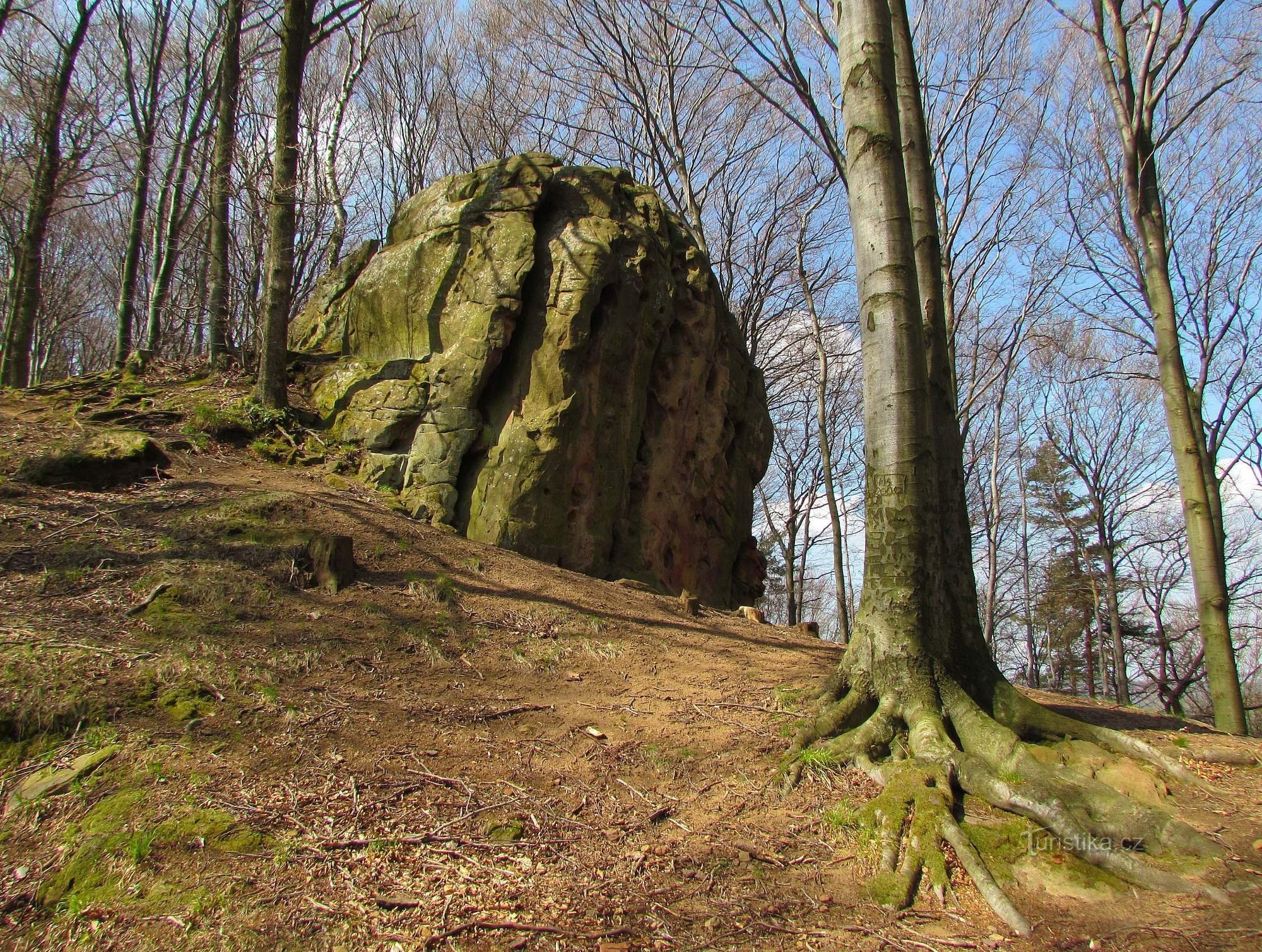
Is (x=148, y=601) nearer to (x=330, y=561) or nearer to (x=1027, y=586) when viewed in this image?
(x=330, y=561)

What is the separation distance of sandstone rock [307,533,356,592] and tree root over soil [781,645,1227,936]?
356cm

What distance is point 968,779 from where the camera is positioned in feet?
11.4

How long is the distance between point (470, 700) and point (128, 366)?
26.6 ft

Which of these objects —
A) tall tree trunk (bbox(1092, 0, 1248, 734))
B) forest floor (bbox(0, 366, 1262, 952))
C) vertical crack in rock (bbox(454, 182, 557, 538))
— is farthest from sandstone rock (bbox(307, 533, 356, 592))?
tall tree trunk (bbox(1092, 0, 1248, 734))

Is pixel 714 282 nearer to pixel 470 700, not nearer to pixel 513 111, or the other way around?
pixel 470 700

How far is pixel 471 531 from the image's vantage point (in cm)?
802

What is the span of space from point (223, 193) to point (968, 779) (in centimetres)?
1097

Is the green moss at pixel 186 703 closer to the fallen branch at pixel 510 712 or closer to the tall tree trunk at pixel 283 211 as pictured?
the fallen branch at pixel 510 712

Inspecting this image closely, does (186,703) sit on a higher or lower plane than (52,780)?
higher

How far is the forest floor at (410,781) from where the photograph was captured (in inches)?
98.9

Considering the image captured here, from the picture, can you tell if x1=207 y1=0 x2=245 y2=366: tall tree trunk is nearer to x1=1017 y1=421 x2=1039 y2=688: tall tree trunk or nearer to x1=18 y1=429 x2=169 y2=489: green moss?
x1=18 y1=429 x2=169 y2=489: green moss

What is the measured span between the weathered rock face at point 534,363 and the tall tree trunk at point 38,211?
3.61 meters

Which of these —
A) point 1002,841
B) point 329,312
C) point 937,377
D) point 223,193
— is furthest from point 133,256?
point 1002,841

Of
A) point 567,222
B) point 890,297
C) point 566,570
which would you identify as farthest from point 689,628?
point 567,222
